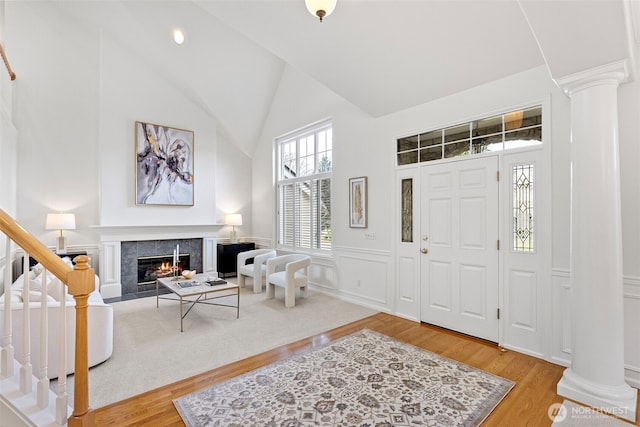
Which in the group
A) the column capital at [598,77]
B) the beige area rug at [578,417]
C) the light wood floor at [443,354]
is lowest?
the beige area rug at [578,417]

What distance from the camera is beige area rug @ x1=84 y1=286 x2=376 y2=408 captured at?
266cm

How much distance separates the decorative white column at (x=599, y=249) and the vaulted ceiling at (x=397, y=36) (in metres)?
0.28

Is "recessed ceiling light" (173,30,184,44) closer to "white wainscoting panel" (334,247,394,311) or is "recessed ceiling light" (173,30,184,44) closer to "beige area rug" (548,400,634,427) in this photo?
"white wainscoting panel" (334,247,394,311)

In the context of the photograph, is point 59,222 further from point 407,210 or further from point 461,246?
point 461,246

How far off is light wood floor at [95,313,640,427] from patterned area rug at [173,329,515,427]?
0.10 meters

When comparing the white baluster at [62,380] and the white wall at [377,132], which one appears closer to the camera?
the white baluster at [62,380]

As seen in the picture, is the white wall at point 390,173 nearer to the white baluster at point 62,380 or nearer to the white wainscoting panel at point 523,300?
the white wainscoting panel at point 523,300

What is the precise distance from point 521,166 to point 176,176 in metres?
5.78

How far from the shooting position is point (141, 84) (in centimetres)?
584

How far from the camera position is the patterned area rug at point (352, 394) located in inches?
83.4

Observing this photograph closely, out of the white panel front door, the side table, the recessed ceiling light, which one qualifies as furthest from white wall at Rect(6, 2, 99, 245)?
the white panel front door

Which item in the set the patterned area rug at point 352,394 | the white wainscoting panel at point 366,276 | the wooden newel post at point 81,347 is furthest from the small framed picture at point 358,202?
the wooden newel post at point 81,347

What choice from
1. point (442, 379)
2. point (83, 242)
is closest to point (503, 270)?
point (442, 379)

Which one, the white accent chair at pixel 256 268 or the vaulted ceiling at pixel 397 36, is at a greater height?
the vaulted ceiling at pixel 397 36
